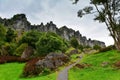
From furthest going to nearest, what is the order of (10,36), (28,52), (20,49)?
1. (10,36)
2. (20,49)
3. (28,52)

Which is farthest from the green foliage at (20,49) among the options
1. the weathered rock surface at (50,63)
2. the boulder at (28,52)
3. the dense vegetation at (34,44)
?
the weathered rock surface at (50,63)

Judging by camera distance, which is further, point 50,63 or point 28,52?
point 28,52

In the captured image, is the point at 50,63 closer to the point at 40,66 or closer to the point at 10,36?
the point at 40,66

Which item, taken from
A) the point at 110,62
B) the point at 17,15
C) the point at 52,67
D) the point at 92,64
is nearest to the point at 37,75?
the point at 52,67

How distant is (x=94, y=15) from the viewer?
5081 centimetres

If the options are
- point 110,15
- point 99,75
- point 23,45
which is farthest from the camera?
point 23,45

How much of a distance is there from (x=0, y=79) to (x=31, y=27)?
484ft

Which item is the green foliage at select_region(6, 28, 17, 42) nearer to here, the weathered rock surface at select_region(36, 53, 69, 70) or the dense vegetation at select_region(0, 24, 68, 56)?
the dense vegetation at select_region(0, 24, 68, 56)

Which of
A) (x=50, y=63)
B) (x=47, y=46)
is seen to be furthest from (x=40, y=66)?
(x=47, y=46)

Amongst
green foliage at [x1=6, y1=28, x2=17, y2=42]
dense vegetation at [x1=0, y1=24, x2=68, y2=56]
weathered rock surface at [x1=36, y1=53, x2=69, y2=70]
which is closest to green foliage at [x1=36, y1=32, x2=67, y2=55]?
dense vegetation at [x1=0, y1=24, x2=68, y2=56]

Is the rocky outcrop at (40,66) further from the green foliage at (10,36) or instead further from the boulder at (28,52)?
the green foliage at (10,36)

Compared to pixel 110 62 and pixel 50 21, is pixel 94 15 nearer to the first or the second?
pixel 110 62

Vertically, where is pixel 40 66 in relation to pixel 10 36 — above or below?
below

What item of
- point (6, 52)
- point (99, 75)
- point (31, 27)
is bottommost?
point (99, 75)
